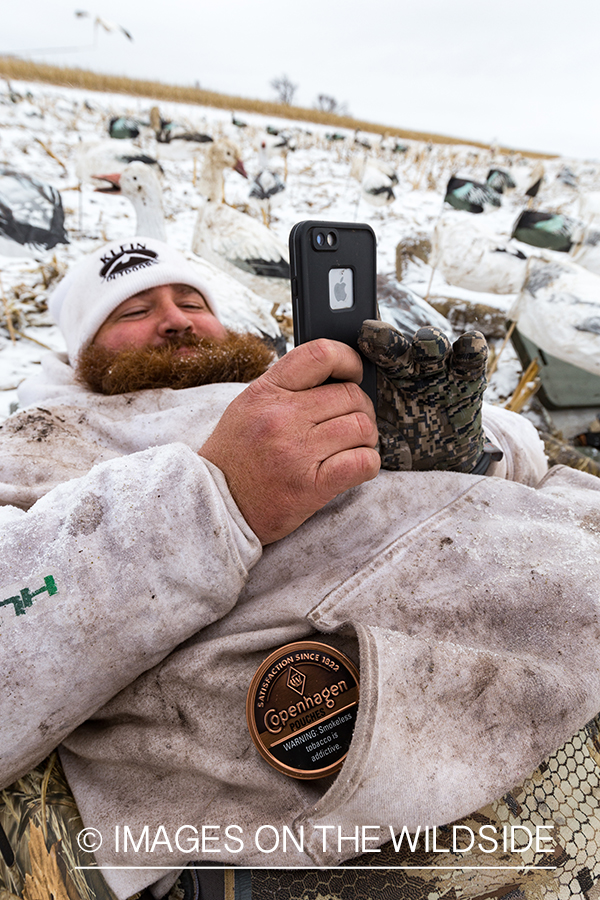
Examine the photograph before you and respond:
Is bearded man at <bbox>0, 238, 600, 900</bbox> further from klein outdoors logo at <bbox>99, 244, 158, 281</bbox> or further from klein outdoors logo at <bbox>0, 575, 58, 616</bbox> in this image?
klein outdoors logo at <bbox>99, 244, 158, 281</bbox>

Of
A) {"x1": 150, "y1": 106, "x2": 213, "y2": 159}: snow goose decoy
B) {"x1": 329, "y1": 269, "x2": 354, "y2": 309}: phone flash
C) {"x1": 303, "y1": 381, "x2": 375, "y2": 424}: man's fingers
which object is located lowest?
{"x1": 303, "y1": 381, "x2": 375, "y2": 424}: man's fingers

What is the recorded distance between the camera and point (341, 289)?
87 cm

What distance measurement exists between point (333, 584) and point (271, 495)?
24 cm

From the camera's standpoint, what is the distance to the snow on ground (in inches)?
154

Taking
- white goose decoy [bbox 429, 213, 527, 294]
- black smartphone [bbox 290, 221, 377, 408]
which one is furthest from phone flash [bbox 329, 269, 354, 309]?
white goose decoy [bbox 429, 213, 527, 294]

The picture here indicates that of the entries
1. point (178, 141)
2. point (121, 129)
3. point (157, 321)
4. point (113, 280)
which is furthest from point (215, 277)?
point (121, 129)

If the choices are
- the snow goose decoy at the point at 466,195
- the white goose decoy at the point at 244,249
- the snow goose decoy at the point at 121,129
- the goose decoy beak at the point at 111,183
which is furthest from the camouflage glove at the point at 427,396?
the snow goose decoy at the point at 121,129

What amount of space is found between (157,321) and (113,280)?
0.88ft

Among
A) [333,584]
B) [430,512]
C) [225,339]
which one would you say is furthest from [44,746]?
[225,339]

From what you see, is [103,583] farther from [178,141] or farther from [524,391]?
[178,141]

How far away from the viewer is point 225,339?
1.71 metres

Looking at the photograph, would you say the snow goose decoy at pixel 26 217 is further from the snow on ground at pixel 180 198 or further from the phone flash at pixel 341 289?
the phone flash at pixel 341 289

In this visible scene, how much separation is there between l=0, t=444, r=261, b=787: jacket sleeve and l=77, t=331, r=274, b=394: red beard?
0.69m

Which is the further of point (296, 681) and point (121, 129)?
point (121, 129)
